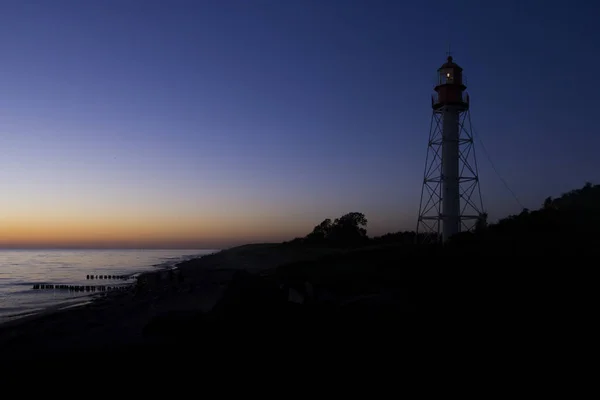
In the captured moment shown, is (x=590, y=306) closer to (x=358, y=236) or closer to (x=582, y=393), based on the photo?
(x=582, y=393)

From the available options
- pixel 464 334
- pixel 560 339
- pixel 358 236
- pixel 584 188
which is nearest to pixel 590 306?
pixel 560 339

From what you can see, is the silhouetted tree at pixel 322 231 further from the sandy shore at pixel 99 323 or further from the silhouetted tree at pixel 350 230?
the sandy shore at pixel 99 323

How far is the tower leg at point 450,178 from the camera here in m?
30.0

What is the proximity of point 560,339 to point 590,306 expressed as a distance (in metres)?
2.12

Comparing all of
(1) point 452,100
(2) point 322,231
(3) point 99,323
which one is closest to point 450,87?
(1) point 452,100

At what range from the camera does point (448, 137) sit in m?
30.8

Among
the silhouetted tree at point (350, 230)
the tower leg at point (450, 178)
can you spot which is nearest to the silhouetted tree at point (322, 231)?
the silhouetted tree at point (350, 230)

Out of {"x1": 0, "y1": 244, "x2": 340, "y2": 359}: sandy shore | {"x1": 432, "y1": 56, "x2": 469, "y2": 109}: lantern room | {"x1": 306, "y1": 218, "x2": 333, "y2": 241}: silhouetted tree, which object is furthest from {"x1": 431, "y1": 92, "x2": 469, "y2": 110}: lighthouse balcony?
{"x1": 306, "y1": 218, "x2": 333, "y2": 241}: silhouetted tree

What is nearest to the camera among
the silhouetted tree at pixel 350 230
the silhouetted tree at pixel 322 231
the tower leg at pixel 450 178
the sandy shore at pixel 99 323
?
the sandy shore at pixel 99 323

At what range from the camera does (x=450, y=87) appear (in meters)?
30.9

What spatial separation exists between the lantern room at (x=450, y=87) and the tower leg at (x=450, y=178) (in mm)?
677

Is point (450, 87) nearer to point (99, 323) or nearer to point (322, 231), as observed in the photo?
point (99, 323)

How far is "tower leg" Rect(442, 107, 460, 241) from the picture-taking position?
98.4 ft

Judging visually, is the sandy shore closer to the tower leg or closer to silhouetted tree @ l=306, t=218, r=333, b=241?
the tower leg
